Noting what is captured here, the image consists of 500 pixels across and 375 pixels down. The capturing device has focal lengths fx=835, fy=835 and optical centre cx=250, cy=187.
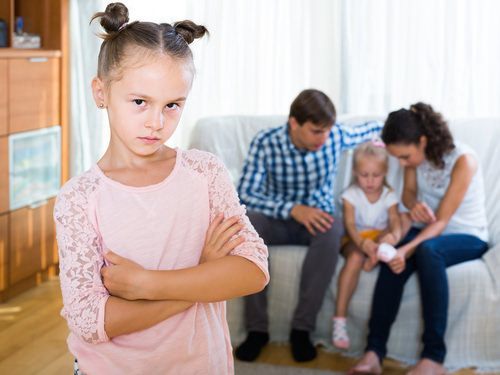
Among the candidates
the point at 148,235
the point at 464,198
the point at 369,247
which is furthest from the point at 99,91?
the point at 464,198

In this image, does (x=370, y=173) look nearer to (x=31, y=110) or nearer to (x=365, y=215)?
(x=365, y=215)

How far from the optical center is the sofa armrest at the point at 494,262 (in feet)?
10.0

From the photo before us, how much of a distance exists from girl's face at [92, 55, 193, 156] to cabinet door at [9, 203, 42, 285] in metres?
2.63

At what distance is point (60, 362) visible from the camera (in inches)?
118

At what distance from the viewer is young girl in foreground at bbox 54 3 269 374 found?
122 cm

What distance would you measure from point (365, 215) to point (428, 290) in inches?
19.1

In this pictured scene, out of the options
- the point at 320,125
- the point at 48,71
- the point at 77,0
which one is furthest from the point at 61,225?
the point at 77,0

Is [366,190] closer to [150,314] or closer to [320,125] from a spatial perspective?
[320,125]

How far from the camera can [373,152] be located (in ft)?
11.3

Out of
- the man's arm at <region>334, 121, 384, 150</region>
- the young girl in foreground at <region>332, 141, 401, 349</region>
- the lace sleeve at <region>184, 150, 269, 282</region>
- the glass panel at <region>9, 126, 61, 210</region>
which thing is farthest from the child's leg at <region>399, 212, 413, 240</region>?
the lace sleeve at <region>184, 150, 269, 282</region>

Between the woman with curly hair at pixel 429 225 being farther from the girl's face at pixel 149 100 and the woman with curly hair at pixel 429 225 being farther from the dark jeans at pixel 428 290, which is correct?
the girl's face at pixel 149 100

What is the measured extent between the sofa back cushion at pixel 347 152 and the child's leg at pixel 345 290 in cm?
51

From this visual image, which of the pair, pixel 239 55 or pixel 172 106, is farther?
pixel 239 55

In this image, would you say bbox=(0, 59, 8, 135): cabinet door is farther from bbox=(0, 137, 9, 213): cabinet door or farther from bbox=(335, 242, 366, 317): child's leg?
bbox=(335, 242, 366, 317): child's leg
